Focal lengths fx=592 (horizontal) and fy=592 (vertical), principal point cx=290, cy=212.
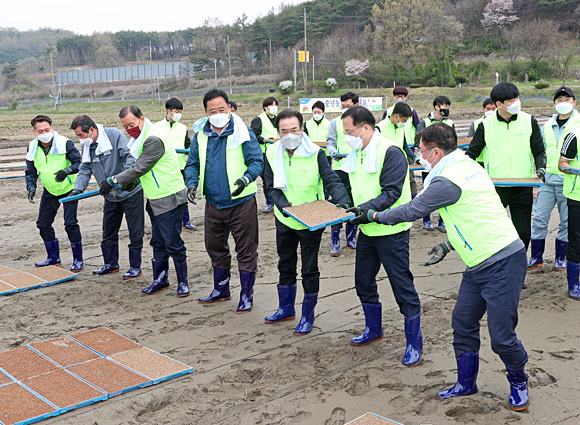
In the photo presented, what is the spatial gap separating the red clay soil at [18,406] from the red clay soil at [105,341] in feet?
2.72

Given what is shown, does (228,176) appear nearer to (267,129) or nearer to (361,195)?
(361,195)

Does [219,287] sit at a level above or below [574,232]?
below

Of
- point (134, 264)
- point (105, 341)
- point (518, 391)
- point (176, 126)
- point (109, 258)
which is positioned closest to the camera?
point (518, 391)

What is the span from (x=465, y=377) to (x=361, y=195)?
158 cm

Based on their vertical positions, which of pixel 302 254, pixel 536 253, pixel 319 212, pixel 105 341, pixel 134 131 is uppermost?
pixel 134 131

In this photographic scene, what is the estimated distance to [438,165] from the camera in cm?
385

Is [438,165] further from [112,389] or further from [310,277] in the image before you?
[112,389]

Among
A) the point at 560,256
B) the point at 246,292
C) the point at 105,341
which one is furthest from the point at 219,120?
the point at 560,256

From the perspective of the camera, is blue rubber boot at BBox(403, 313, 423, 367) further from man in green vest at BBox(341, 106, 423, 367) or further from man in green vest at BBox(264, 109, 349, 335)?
man in green vest at BBox(264, 109, 349, 335)

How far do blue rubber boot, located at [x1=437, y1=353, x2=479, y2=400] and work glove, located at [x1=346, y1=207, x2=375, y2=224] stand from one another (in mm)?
1140

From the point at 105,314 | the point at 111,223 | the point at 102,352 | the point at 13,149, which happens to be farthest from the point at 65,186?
the point at 13,149

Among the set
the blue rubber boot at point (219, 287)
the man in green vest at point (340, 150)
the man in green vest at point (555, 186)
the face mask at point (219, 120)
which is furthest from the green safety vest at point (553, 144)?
the blue rubber boot at point (219, 287)

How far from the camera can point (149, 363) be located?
186 inches

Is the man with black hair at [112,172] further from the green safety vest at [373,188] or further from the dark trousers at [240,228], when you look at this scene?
the green safety vest at [373,188]
